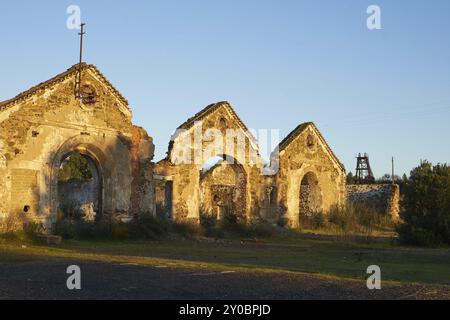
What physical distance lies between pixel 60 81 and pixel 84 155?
2.94 meters

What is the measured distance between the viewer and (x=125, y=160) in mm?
24594

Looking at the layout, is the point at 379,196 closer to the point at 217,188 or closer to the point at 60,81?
the point at 217,188

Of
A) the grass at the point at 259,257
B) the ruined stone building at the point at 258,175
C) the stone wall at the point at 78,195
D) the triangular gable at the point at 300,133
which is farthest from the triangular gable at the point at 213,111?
the stone wall at the point at 78,195

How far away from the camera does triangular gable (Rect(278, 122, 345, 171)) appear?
32.5 meters

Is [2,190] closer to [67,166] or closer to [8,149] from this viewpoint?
[8,149]

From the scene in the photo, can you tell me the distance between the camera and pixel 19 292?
9109mm

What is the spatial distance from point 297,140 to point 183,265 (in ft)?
67.1

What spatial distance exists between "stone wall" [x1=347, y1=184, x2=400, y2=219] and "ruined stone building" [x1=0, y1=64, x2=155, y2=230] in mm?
22104

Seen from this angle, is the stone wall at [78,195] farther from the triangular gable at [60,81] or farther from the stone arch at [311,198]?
the stone arch at [311,198]

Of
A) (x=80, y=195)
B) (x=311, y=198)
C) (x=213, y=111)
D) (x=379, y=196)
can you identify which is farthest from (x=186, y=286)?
(x=379, y=196)

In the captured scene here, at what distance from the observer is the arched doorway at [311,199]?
3447 centimetres

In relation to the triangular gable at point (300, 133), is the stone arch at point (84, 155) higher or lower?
lower

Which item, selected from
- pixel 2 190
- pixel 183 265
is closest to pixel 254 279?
pixel 183 265

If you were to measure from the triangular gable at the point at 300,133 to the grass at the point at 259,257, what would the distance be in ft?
31.2
